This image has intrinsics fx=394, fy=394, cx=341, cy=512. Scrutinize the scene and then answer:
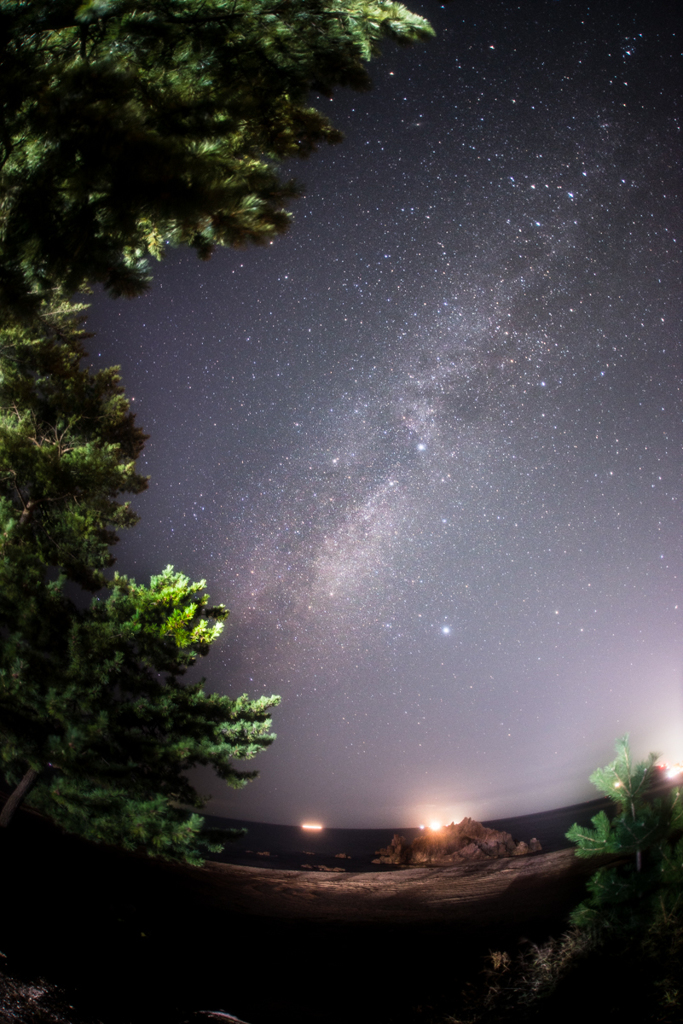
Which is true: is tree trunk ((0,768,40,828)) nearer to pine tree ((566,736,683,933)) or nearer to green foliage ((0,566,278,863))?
green foliage ((0,566,278,863))

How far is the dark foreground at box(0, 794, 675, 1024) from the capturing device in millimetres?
3291

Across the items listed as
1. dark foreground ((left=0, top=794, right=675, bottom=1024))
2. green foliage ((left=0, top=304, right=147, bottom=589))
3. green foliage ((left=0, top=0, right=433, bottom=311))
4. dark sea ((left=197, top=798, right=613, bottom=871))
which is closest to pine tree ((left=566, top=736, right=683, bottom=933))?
dark foreground ((left=0, top=794, right=675, bottom=1024))

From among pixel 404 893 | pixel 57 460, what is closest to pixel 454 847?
pixel 404 893

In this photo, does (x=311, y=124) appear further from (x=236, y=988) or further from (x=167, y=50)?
(x=236, y=988)

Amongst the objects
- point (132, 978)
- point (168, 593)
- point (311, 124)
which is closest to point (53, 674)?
point (168, 593)

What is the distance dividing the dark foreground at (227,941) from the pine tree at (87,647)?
922mm

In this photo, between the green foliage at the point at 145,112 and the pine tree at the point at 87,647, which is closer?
the green foliage at the point at 145,112

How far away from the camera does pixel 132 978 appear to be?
3.57 m

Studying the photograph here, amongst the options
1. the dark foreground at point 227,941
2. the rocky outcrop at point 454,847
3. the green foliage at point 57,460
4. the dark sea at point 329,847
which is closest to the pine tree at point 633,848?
the dark foreground at point 227,941

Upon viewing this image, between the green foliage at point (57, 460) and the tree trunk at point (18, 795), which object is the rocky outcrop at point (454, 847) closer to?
the tree trunk at point (18, 795)

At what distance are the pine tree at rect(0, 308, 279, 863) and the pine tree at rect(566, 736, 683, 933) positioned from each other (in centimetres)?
429

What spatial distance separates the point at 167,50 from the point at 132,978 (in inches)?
328

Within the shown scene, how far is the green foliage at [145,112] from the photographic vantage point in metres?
2.73

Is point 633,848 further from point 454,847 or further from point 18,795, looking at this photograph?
point 454,847
